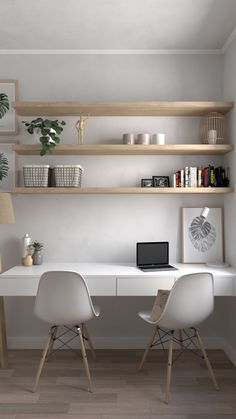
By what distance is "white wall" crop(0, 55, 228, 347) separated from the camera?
3.65 m

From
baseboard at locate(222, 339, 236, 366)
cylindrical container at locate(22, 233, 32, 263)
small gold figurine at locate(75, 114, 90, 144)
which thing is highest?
small gold figurine at locate(75, 114, 90, 144)

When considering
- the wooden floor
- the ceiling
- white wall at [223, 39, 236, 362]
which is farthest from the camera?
white wall at [223, 39, 236, 362]

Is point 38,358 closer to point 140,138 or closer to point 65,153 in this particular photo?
point 65,153

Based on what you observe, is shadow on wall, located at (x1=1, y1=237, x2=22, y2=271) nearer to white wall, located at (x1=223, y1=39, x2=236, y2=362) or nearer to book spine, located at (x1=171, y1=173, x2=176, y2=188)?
book spine, located at (x1=171, y1=173, x2=176, y2=188)

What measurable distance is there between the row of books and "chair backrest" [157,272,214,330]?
38.7 inches

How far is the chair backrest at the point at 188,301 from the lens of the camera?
2633 mm

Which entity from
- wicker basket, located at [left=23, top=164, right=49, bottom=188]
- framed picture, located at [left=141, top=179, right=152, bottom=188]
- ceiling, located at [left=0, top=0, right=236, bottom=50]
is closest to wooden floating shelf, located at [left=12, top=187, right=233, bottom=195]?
wicker basket, located at [left=23, top=164, right=49, bottom=188]

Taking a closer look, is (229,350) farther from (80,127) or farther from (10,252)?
(80,127)

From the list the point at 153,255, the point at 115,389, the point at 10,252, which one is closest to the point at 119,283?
the point at 153,255

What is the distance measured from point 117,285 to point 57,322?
535mm

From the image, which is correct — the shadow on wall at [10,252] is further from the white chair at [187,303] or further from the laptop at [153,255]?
the white chair at [187,303]

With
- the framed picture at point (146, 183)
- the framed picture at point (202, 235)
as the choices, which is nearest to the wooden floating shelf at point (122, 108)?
the framed picture at point (146, 183)

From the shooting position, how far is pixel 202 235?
363 cm

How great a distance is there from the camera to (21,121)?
3.65 meters
